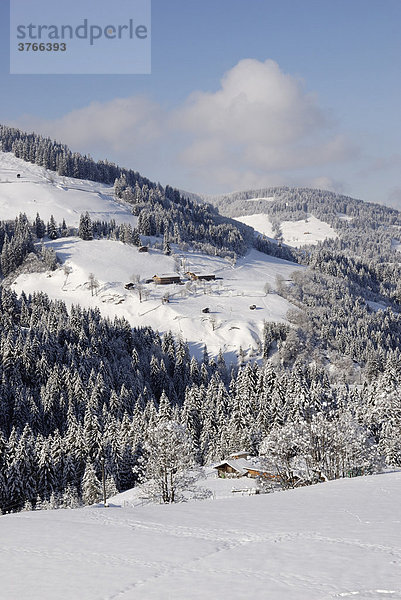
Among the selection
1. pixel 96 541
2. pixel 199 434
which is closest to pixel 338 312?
pixel 199 434

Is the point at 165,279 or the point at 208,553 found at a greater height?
the point at 165,279

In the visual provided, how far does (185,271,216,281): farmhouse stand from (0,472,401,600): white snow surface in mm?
157373

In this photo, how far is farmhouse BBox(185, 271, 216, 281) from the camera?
184500 mm

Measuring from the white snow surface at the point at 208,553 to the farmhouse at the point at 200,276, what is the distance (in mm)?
157373

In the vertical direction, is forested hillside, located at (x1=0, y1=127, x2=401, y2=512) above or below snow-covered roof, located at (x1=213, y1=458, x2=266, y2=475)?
above

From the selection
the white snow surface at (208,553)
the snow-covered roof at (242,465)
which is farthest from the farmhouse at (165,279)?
the white snow surface at (208,553)

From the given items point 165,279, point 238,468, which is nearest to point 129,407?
point 238,468

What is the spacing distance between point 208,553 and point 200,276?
167866mm

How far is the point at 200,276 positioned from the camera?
18462cm

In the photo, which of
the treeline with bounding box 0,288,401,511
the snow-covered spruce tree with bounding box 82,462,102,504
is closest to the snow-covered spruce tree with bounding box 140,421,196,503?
the treeline with bounding box 0,288,401,511

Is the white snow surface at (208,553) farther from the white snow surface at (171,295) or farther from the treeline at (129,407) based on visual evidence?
the white snow surface at (171,295)

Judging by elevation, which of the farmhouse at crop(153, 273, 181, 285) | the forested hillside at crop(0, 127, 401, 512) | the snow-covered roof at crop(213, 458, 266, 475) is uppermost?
the farmhouse at crop(153, 273, 181, 285)

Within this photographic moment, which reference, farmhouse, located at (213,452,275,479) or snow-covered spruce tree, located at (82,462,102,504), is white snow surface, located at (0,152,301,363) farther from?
snow-covered spruce tree, located at (82,462,102,504)

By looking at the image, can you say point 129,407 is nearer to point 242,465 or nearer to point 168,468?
point 242,465
